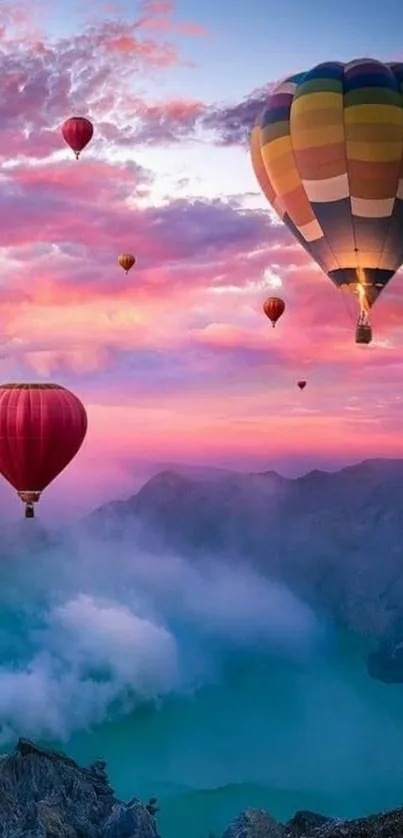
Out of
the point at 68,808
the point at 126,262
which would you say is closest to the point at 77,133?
the point at 126,262

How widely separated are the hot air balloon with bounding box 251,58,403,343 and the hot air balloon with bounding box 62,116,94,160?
923 inches

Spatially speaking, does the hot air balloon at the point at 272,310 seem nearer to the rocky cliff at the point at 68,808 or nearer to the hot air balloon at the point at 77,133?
the hot air balloon at the point at 77,133

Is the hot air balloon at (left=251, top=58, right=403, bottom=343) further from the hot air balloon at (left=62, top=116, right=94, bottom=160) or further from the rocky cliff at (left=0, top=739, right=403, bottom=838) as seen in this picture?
the rocky cliff at (left=0, top=739, right=403, bottom=838)

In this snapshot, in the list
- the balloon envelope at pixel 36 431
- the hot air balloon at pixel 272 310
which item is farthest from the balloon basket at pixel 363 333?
the hot air balloon at pixel 272 310

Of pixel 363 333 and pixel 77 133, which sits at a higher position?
pixel 77 133

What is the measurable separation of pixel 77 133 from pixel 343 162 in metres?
28.6

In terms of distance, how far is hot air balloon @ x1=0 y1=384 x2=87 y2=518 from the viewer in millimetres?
53125

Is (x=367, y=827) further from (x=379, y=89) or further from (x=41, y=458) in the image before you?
(x=379, y=89)

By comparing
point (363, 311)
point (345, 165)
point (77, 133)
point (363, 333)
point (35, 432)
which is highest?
point (77, 133)

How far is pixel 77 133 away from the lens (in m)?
68.0

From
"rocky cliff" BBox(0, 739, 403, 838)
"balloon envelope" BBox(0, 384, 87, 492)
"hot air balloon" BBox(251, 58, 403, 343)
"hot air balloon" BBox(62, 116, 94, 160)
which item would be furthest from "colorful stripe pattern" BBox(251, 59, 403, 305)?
"rocky cliff" BBox(0, 739, 403, 838)

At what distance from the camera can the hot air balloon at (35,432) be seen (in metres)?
53.1

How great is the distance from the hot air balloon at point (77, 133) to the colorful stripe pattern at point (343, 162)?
76.6 ft

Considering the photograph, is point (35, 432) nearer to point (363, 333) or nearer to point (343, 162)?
point (363, 333)
